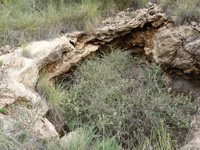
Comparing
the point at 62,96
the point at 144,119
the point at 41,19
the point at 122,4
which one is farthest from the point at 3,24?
the point at 144,119

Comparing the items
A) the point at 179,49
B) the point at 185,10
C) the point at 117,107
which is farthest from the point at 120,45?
the point at 117,107

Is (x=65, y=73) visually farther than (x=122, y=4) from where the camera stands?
No

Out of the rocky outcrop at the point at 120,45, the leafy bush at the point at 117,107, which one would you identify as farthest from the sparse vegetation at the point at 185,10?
the leafy bush at the point at 117,107

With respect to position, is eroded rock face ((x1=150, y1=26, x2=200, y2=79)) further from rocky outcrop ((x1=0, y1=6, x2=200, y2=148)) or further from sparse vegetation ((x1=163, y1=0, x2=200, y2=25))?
sparse vegetation ((x1=163, y1=0, x2=200, y2=25))

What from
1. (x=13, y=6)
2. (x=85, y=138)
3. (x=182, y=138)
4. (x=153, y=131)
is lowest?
(x=182, y=138)

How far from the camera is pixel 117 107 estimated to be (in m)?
2.98

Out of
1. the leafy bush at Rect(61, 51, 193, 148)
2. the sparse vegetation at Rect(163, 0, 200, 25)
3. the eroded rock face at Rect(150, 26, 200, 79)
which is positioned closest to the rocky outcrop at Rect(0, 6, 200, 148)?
the eroded rock face at Rect(150, 26, 200, 79)

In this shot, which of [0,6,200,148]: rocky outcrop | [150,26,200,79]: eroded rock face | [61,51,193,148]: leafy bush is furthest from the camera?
[150,26,200,79]: eroded rock face

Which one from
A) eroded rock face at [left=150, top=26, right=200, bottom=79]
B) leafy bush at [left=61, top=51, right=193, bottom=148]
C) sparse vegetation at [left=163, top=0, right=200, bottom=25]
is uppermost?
sparse vegetation at [left=163, top=0, right=200, bottom=25]

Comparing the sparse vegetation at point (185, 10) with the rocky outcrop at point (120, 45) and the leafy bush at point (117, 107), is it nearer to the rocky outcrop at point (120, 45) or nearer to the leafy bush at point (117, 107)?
the rocky outcrop at point (120, 45)

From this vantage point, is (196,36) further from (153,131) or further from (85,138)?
(85,138)

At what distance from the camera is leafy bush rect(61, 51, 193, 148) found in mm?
2824

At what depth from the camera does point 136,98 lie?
308cm

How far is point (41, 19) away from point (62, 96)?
1.73m
